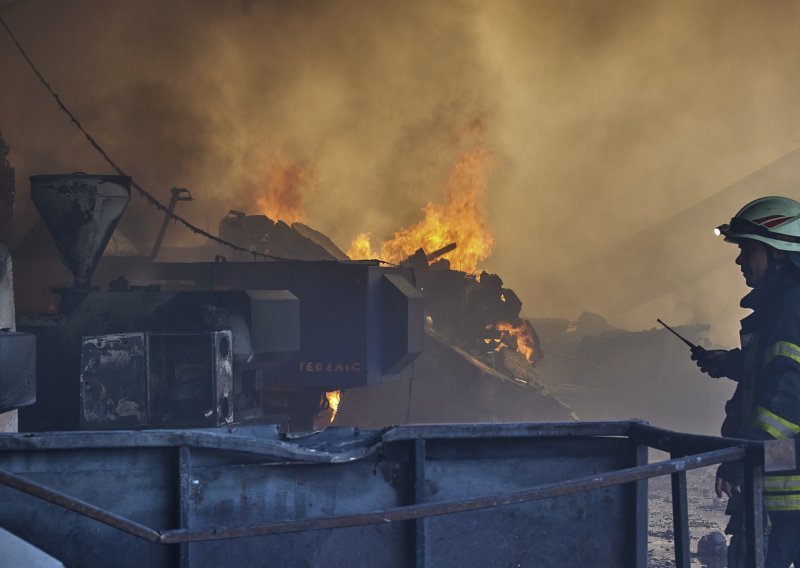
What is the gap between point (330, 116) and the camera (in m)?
31.1

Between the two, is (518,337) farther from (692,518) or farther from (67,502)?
(67,502)

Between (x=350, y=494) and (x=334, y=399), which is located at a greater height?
(x=350, y=494)

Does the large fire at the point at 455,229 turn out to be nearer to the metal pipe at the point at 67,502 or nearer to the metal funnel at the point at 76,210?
the metal funnel at the point at 76,210

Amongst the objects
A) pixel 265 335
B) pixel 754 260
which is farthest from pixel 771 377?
pixel 265 335

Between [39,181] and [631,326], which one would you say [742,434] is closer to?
[39,181]

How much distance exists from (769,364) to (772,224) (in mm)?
802

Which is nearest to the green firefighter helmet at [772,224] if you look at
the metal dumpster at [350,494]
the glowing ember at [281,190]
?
the metal dumpster at [350,494]

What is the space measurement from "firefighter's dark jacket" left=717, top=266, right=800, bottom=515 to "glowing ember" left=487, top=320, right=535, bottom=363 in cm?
1345

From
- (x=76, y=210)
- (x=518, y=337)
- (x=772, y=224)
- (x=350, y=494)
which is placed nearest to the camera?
(x=350, y=494)

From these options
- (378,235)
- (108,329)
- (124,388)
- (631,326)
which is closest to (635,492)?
(124,388)

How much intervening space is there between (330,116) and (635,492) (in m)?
29.0

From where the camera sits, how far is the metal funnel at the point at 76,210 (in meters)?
8.85

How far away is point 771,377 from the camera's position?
12.8 ft

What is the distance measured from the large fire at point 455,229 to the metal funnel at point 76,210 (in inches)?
574
